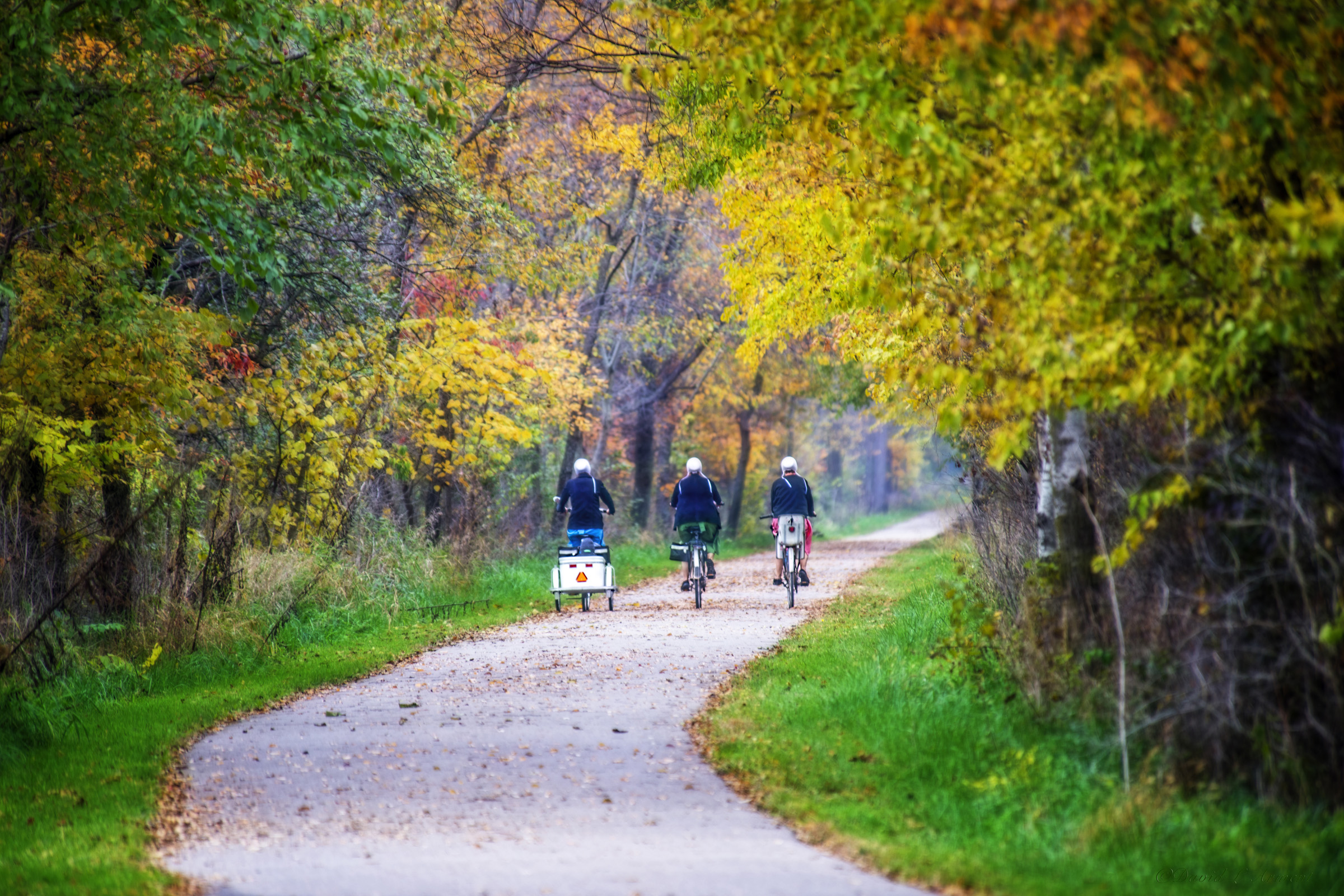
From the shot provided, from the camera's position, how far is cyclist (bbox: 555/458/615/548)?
18.0 m

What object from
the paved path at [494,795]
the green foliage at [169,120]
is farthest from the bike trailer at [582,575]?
the green foliage at [169,120]

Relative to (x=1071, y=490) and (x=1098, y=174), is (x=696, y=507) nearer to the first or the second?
(x=1071, y=490)

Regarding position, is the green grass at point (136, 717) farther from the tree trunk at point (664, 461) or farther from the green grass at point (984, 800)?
the tree trunk at point (664, 461)

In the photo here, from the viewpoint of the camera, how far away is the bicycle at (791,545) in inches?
707

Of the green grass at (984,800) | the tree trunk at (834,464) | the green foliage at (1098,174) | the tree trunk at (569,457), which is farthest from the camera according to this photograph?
the tree trunk at (834,464)

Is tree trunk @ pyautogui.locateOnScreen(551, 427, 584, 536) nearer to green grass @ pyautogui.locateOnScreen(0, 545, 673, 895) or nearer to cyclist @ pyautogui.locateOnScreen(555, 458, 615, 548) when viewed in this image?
cyclist @ pyautogui.locateOnScreen(555, 458, 615, 548)

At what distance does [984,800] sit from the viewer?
267 inches

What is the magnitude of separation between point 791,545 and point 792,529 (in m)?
0.32

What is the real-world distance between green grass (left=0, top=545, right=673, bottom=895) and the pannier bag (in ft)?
11.6

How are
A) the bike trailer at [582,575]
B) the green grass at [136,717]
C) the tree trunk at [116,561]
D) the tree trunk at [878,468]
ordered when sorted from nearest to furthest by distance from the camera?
the green grass at [136,717] < the tree trunk at [116,561] < the bike trailer at [582,575] < the tree trunk at [878,468]

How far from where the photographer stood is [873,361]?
1366 cm

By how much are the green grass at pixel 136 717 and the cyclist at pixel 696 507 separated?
2.37 meters

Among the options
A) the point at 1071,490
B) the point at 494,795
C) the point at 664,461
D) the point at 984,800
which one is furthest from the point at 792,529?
the point at 664,461

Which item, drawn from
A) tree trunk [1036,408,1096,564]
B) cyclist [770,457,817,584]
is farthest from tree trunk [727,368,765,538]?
tree trunk [1036,408,1096,564]
